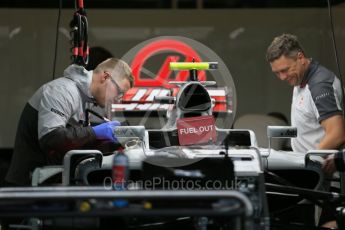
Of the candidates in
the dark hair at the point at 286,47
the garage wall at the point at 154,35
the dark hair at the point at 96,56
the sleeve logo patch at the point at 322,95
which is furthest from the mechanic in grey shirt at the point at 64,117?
the garage wall at the point at 154,35

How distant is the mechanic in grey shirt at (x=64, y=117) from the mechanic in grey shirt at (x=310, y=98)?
0.98m

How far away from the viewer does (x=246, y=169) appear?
3131 mm

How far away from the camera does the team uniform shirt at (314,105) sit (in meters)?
4.38

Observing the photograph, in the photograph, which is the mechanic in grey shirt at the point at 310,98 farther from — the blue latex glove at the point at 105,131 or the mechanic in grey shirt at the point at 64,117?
the blue latex glove at the point at 105,131

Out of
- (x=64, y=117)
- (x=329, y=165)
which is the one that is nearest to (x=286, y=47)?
(x=329, y=165)

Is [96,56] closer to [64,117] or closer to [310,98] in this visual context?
[64,117]

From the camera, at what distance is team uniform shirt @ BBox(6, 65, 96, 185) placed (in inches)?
154

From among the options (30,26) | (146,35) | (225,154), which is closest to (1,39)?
(30,26)

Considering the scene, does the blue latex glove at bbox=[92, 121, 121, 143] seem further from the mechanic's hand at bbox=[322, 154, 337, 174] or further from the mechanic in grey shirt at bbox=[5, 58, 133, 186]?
the mechanic's hand at bbox=[322, 154, 337, 174]

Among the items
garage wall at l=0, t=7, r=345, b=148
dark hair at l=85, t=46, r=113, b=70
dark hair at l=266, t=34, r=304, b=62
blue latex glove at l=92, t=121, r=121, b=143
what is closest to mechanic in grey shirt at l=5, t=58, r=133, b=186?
blue latex glove at l=92, t=121, r=121, b=143

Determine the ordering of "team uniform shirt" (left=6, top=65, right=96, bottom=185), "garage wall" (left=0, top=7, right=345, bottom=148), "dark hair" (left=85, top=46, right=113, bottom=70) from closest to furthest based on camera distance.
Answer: "team uniform shirt" (left=6, top=65, right=96, bottom=185), "dark hair" (left=85, top=46, right=113, bottom=70), "garage wall" (left=0, top=7, right=345, bottom=148)

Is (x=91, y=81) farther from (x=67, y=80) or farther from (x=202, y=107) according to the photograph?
(x=202, y=107)

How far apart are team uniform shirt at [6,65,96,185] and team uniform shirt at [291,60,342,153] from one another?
123cm

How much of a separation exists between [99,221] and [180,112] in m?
0.65
